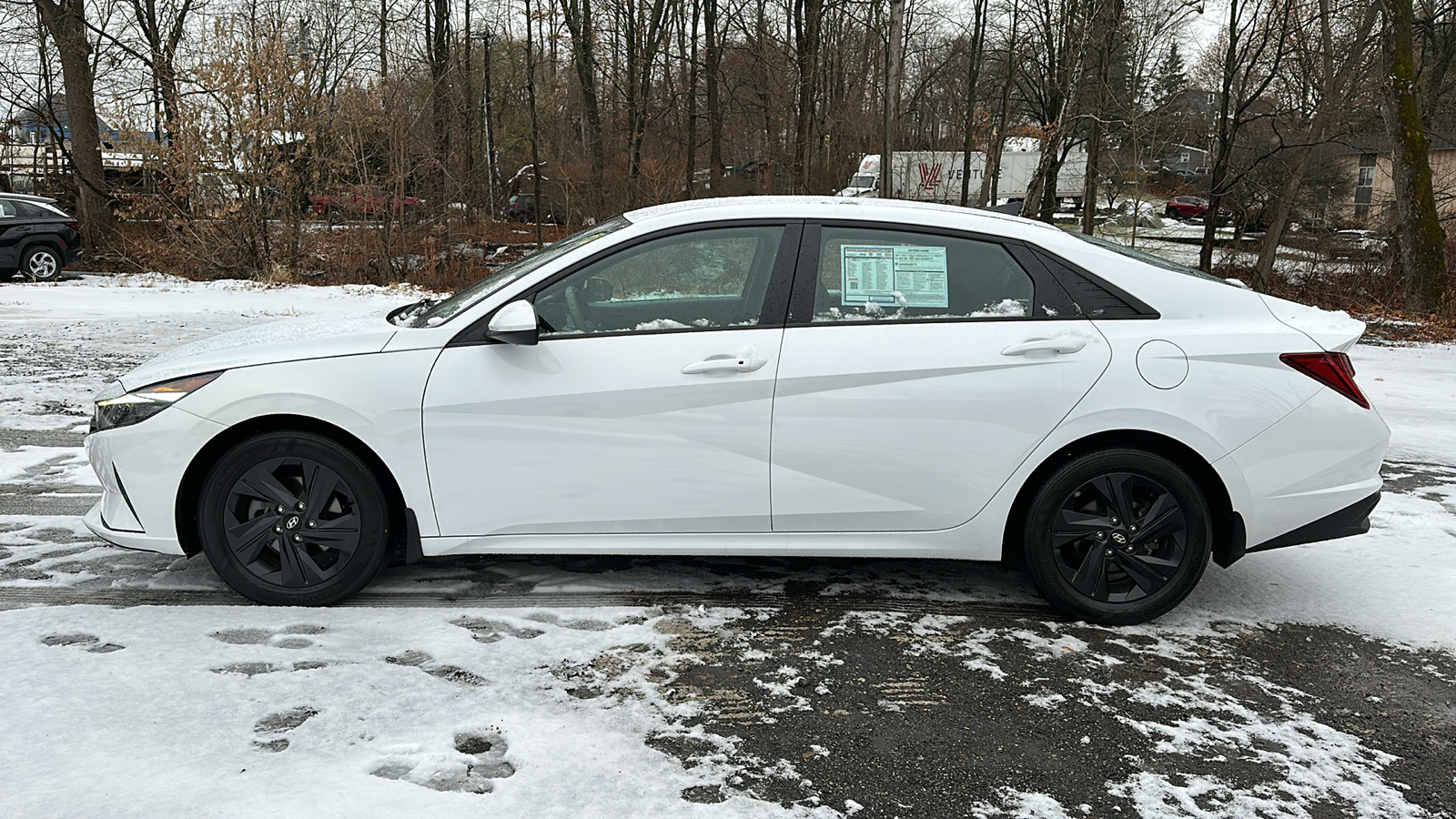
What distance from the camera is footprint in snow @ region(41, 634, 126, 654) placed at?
11.9 ft

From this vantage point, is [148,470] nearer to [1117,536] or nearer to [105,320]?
[1117,536]

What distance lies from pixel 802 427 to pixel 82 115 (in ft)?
76.2

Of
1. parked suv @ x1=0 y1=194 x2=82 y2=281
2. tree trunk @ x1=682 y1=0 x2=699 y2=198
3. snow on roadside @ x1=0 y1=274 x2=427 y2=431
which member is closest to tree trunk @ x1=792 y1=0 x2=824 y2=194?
tree trunk @ x1=682 y1=0 x2=699 y2=198

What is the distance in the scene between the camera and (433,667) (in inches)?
140

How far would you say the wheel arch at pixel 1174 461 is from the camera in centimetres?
401

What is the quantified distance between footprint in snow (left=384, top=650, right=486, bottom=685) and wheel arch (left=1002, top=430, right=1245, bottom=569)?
2.09 metres

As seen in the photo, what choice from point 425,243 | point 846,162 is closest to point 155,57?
point 425,243

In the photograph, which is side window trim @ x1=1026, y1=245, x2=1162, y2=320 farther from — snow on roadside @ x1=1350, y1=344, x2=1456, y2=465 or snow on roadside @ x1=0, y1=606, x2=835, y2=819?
snow on roadside @ x1=1350, y1=344, x2=1456, y2=465

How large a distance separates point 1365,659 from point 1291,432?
2.90 feet

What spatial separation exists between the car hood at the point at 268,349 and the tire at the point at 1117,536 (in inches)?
105

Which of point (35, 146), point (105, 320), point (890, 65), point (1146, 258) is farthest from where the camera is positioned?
point (35, 146)

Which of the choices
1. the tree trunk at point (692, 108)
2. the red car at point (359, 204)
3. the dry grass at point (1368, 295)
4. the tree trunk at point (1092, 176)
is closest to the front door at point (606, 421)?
the dry grass at point (1368, 295)

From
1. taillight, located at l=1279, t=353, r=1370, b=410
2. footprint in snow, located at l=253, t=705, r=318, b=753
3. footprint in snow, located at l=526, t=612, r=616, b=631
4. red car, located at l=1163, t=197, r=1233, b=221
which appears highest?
red car, located at l=1163, t=197, r=1233, b=221

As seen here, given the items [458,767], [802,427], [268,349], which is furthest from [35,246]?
[458,767]
